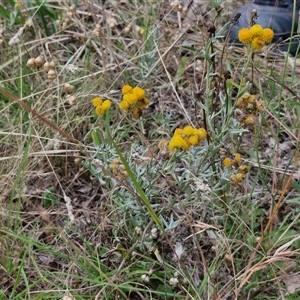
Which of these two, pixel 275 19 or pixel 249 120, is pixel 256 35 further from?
pixel 275 19

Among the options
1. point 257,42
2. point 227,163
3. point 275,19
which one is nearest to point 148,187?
point 227,163

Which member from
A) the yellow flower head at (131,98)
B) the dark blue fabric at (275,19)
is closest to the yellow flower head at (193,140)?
the yellow flower head at (131,98)

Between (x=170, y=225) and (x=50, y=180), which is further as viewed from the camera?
(x=50, y=180)

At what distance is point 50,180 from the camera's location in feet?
4.76

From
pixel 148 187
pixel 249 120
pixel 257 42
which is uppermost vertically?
pixel 257 42

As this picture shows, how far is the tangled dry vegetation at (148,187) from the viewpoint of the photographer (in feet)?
3.66

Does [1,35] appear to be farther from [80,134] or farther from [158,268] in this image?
[158,268]

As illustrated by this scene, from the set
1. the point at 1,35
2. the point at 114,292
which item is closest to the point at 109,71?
the point at 1,35

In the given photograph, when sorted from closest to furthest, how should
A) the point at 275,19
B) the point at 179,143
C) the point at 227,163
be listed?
the point at 179,143 < the point at 227,163 < the point at 275,19

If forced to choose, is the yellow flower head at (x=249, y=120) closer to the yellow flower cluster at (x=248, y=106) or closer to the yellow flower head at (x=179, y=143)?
the yellow flower cluster at (x=248, y=106)

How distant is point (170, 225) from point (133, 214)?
145mm

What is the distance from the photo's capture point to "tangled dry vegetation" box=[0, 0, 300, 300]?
1.12 metres

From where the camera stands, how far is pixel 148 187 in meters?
1.14

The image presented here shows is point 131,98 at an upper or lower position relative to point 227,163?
upper
